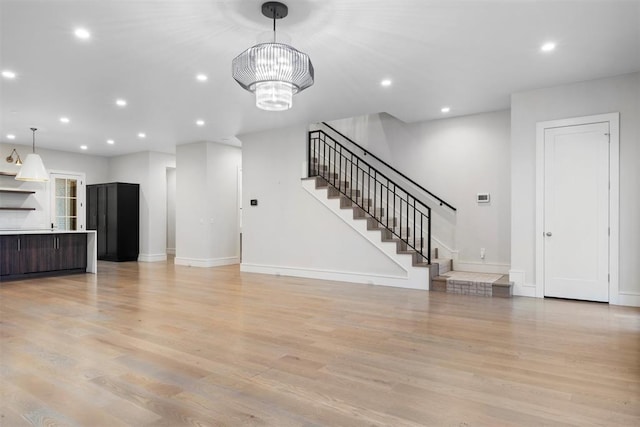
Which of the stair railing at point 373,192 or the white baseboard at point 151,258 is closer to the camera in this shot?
the stair railing at point 373,192

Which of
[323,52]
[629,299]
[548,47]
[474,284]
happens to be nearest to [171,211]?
[323,52]

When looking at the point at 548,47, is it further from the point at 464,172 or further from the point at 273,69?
the point at 464,172

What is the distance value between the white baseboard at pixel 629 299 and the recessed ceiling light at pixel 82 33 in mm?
6746

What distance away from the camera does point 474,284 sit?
5.79 metres

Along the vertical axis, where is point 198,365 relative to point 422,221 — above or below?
below

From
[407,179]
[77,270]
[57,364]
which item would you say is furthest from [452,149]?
[77,270]

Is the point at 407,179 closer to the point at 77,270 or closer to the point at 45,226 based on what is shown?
the point at 77,270

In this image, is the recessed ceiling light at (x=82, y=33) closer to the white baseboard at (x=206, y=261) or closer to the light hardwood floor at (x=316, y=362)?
the light hardwood floor at (x=316, y=362)

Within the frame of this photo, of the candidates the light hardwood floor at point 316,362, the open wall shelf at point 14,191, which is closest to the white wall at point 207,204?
the open wall shelf at point 14,191

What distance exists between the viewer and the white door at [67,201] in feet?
34.2

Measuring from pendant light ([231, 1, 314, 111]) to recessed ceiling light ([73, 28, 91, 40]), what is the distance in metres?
1.60

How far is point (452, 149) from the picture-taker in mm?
7199

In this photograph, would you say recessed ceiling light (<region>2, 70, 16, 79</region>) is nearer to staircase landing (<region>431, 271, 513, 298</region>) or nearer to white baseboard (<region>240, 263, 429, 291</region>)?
white baseboard (<region>240, 263, 429, 291</region>)

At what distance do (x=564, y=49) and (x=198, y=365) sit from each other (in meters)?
4.71
